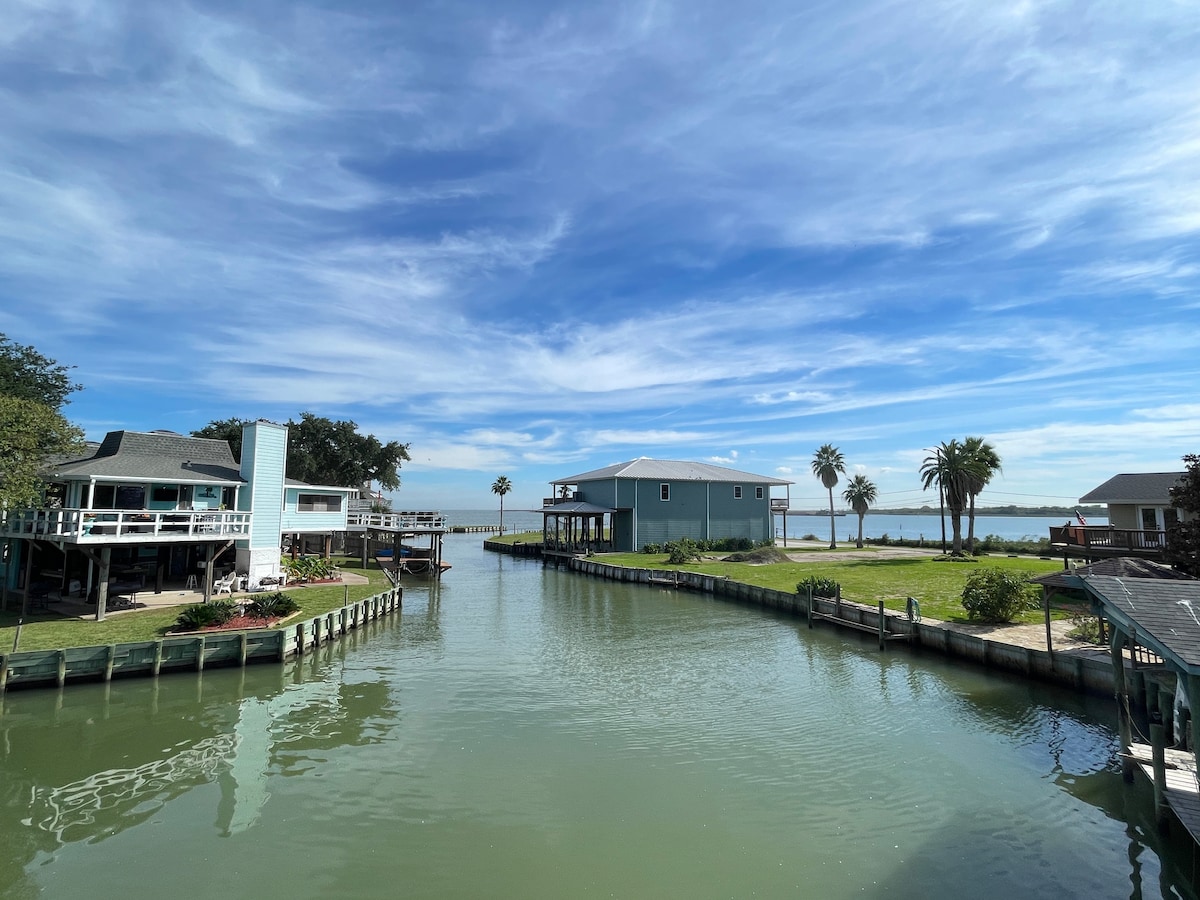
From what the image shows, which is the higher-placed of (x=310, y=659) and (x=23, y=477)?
(x=23, y=477)

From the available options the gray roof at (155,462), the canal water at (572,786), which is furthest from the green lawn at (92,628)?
the gray roof at (155,462)

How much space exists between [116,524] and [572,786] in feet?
63.2

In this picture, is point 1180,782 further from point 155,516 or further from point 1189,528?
point 155,516

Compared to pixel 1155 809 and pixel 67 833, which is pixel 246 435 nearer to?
pixel 67 833

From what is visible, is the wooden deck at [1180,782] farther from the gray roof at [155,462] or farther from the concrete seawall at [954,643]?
the gray roof at [155,462]

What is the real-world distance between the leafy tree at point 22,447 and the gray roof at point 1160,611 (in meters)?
29.0

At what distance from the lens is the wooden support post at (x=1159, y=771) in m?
9.94

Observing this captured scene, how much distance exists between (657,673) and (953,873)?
37.5 feet

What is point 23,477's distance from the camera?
68.5ft

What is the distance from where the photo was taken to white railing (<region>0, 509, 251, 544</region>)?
2145 centimetres

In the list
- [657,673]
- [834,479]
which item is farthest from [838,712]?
[834,479]

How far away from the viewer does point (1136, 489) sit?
3234 cm

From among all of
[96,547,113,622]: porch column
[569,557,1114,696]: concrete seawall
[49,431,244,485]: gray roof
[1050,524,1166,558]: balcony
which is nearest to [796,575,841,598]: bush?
[569,557,1114,696]: concrete seawall

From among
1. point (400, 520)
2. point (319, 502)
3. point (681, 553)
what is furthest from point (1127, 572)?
Answer: point (400, 520)
